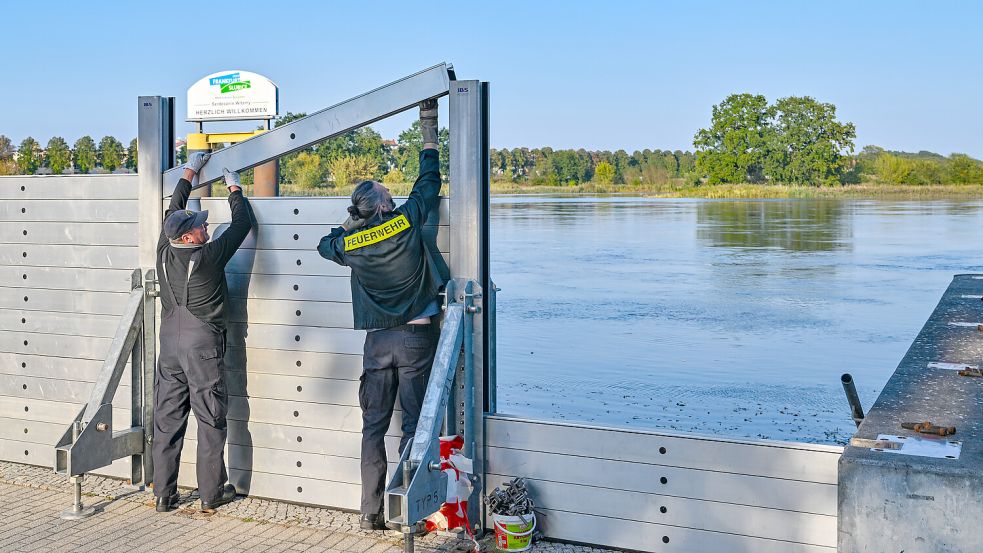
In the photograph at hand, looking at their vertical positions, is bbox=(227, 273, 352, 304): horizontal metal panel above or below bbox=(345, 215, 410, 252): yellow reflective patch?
below

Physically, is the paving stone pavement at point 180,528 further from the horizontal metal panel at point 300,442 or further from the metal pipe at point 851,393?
the metal pipe at point 851,393

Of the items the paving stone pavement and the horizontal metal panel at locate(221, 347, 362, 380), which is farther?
the horizontal metal panel at locate(221, 347, 362, 380)

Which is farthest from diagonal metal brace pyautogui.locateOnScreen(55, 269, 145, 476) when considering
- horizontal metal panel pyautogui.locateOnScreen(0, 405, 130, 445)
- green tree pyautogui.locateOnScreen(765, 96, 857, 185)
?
green tree pyautogui.locateOnScreen(765, 96, 857, 185)

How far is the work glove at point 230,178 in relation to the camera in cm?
566

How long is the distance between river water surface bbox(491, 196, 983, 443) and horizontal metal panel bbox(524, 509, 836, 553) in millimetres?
1388

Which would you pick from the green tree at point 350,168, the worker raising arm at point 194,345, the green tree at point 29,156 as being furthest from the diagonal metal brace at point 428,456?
the green tree at point 29,156

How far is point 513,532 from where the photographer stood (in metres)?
4.88

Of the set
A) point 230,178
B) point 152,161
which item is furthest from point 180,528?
point 152,161

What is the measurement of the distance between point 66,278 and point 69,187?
1.79 ft

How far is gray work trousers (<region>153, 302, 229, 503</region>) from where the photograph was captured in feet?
18.2

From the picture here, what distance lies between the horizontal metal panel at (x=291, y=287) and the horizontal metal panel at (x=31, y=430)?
5.14 feet

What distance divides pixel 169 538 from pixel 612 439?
2.18 metres

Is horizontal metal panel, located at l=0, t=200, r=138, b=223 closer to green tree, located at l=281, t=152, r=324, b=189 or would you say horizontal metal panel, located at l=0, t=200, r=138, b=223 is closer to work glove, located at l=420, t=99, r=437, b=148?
work glove, located at l=420, t=99, r=437, b=148

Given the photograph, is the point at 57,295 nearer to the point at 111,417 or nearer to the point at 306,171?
the point at 111,417
